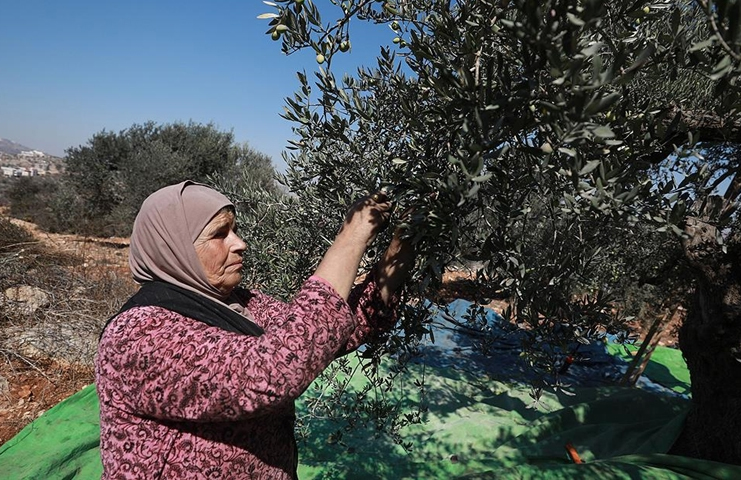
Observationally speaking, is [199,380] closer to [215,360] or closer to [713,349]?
[215,360]

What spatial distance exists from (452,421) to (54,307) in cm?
721

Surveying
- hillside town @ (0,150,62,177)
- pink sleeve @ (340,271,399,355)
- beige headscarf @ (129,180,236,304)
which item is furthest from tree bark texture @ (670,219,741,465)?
hillside town @ (0,150,62,177)

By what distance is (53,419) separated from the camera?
5.12 meters

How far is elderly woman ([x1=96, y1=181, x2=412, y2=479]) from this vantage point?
4.77 ft

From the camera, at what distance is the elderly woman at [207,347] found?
1.46 m

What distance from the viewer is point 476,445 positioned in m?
5.61

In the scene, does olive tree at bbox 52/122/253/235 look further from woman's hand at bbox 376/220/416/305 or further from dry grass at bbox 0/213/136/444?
woman's hand at bbox 376/220/416/305

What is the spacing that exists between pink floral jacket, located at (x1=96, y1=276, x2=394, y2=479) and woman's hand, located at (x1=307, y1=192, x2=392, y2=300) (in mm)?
58

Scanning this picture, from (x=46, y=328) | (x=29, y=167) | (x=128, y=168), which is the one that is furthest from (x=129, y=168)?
(x=29, y=167)

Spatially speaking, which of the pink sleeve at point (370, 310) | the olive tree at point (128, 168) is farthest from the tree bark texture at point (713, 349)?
the olive tree at point (128, 168)

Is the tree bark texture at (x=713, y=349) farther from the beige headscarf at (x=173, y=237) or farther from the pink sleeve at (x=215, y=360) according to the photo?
the beige headscarf at (x=173, y=237)

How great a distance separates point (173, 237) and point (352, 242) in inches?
26.9

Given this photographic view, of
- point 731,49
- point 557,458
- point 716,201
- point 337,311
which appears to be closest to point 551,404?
point 557,458

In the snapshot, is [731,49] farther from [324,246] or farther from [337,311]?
[324,246]
